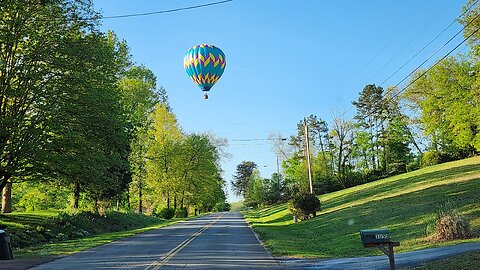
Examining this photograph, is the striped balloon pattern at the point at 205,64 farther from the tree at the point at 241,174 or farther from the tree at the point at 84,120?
the tree at the point at 241,174

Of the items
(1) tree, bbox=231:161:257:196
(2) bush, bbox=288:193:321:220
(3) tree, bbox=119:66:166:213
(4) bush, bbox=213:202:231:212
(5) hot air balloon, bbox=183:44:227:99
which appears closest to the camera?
(5) hot air balloon, bbox=183:44:227:99

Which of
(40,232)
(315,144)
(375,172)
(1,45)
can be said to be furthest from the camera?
(315,144)

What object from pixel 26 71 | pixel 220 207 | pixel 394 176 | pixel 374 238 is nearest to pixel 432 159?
pixel 394 176

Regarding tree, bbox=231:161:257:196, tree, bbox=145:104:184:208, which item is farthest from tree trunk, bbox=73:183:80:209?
tree, bbox=231:161:257:196

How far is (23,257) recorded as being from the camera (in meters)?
16.4

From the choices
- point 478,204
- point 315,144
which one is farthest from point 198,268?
point 315,144

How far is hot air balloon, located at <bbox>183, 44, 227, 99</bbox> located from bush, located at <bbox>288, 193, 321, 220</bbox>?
10918 mm

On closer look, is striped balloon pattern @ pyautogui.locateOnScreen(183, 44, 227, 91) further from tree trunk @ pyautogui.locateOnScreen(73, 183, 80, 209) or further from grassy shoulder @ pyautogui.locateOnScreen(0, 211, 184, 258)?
tree trunk @ pyautogui.locateOnScreen(73, 183, 80, 209)

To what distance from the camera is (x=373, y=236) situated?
8875 millimetres

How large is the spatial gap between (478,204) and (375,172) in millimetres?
52270

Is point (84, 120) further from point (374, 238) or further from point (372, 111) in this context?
point (372, 111)

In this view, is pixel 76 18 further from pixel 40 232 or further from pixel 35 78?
pixel 40 232

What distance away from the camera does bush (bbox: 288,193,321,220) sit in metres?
A: 31.9

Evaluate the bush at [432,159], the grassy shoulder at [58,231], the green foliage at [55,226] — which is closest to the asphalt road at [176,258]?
the grassy shoulder at [58,231]
